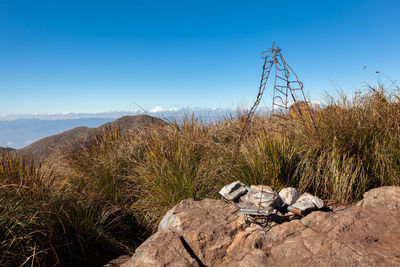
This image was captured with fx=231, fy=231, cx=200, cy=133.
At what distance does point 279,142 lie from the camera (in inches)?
140

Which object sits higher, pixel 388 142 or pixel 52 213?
pixel 388 142

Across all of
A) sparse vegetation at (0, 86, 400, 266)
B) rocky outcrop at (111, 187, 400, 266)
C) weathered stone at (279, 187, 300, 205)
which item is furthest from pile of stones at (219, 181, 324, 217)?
sparse vegetation at (0, 86, 400, 266)

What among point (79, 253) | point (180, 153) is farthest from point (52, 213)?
point (180, 153)

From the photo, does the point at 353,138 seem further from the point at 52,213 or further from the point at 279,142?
the point at 52,213

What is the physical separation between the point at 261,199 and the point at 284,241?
537 mm

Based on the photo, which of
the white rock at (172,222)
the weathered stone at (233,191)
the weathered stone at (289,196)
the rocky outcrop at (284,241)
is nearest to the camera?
the rocky outcrop at (284,241)

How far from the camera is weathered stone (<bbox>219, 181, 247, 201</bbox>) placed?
2.81 m

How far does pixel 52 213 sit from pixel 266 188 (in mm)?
2638

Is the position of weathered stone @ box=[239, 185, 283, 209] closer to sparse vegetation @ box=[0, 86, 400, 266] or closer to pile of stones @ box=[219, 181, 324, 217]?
pile of stones @ box=[219, 181, 324, 217]

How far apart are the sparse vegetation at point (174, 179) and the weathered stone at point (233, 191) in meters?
0.61

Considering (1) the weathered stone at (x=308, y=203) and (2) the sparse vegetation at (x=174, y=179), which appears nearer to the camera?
(1) the weathered stone at (x=308, y=203)

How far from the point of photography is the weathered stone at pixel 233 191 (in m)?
2.81

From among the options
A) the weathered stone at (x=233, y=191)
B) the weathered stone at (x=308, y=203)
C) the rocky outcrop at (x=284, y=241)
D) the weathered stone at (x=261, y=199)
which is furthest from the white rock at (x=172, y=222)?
the weathered stone at (x=308, y=203)

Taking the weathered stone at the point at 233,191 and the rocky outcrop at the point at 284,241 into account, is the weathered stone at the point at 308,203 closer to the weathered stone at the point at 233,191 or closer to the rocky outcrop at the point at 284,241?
the rocky outcrop at the point at 284,241
